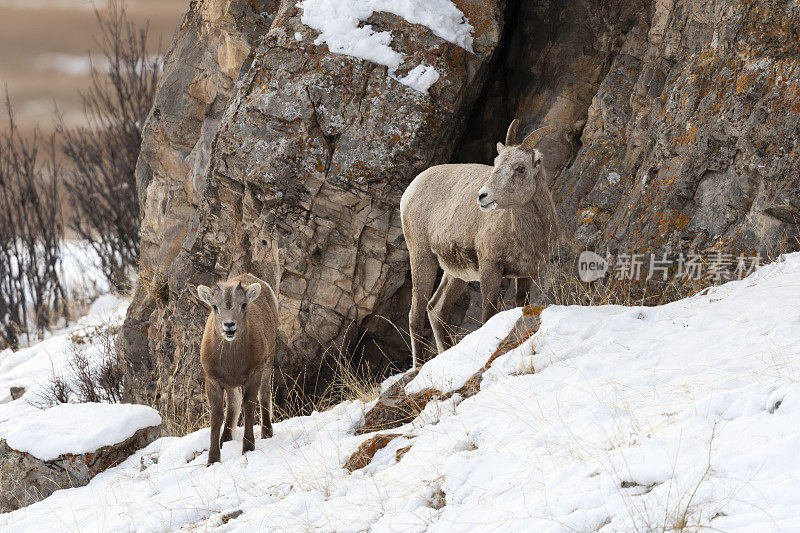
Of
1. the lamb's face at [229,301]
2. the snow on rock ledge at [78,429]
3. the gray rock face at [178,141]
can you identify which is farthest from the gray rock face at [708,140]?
the gray rock face at [178,141]

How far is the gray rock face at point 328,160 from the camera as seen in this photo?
9.74m

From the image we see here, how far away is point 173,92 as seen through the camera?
1382cm

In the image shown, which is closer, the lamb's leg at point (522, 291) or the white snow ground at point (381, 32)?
the lamb's leg at point (522, 291)

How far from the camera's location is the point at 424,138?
31.5 feet

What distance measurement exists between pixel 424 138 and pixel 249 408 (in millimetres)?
4265

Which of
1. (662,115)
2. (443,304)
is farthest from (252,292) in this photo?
(662,115)

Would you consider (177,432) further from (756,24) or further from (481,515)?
(756,24)

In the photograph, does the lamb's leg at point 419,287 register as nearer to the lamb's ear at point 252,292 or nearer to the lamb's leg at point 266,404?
the lamb's leg at point 266,404

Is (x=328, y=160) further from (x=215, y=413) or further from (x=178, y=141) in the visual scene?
(x=178, y=141)

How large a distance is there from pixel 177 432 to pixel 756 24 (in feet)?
28.9

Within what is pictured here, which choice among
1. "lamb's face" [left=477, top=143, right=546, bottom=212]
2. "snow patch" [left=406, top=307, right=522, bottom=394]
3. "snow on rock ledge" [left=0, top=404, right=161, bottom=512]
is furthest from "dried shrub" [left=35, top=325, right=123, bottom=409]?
"lamb's face" [left=477, top=143, right=546, bottom=212]

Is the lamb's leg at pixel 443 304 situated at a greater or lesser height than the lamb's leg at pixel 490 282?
lesser

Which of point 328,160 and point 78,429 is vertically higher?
point 328,160

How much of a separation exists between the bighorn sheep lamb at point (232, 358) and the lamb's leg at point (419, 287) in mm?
2026
